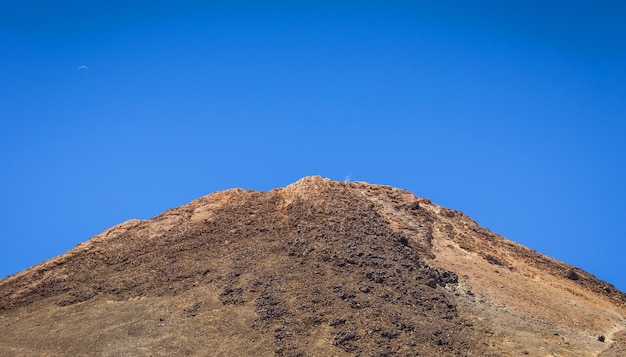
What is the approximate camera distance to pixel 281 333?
2258 cm

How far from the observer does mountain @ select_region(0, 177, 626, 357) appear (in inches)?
892

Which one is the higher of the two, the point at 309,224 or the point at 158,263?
the point at 309,224

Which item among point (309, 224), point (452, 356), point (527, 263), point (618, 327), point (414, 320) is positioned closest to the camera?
point (452, 356)

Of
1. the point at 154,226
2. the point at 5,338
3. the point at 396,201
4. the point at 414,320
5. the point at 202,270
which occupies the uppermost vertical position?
the point at 396,201

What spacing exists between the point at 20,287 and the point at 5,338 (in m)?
3.38

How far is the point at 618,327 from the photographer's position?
26.3 m

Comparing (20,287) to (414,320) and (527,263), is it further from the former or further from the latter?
(527,263)

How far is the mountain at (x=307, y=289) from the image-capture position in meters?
22.7

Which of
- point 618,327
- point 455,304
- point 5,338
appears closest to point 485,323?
point 455,304

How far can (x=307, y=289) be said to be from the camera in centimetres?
2455

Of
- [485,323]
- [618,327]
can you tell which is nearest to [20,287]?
[485,323]

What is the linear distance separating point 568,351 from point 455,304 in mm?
3659

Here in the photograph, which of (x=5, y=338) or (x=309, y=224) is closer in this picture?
(x=5, y=338)

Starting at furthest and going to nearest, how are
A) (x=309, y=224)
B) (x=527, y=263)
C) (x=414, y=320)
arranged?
(x=527, y=263) < (x=309, y=224) < (x=414, y=320)
